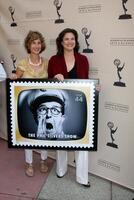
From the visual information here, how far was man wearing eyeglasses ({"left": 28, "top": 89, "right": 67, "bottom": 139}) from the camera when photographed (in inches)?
93.4

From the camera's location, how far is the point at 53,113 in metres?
2.40

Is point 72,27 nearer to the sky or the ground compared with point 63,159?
nearer to the sky

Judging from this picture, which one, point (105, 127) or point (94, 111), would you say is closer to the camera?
point (94, 111)

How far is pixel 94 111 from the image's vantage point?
2.37 meters

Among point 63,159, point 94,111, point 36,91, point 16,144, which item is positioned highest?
point 36,91

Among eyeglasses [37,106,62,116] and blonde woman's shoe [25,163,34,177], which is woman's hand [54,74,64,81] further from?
blonde woman's shoe [25,163,34,177]

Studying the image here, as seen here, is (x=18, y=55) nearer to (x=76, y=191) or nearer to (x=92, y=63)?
(x=92, y=63)

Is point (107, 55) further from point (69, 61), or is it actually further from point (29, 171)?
point (29, 171)

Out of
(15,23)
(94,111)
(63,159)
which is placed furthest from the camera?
(15,23)

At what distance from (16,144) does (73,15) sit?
126 cm

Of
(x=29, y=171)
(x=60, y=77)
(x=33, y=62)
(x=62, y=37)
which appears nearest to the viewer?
(x=60, y=77)

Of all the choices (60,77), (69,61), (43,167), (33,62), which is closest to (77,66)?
(69,61)

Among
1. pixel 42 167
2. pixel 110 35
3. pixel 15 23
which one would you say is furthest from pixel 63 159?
pixel 15 23

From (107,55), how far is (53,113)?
68 cm
